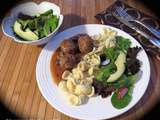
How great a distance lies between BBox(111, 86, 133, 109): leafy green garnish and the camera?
2.97 ft

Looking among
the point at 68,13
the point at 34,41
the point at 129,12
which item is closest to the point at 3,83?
the point at 34,41

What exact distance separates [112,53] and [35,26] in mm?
357

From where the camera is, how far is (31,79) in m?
1.05

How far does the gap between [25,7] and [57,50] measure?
0.28m

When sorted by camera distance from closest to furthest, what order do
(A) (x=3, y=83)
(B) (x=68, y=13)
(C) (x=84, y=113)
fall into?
(C) (x=84, y=113), (A) (x=3, y=83), (B) (x=68, y=13)

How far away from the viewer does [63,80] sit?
0.99 m

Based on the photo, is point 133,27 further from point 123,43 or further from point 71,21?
point 71,21

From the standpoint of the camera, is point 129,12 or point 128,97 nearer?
point 128,97

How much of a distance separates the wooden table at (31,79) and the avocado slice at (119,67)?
12 cm

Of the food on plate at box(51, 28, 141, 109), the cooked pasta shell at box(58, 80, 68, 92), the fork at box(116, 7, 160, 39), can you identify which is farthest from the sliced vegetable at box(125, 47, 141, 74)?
the cooked pasta shell at box(58, 80, 68, 92)

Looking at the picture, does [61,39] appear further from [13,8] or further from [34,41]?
[13,8]

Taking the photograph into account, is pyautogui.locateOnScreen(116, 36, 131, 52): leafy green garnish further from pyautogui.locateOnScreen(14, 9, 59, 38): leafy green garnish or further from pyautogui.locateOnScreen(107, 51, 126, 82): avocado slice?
pyautogui.locateOnScreen(14, 9, 59, 38): leafy green garnish

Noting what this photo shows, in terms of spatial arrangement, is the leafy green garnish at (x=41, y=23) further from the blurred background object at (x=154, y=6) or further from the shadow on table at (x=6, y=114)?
the blurred background object at (x=154, y=6)

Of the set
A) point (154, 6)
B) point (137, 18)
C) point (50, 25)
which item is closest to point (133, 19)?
point (137, 18)
